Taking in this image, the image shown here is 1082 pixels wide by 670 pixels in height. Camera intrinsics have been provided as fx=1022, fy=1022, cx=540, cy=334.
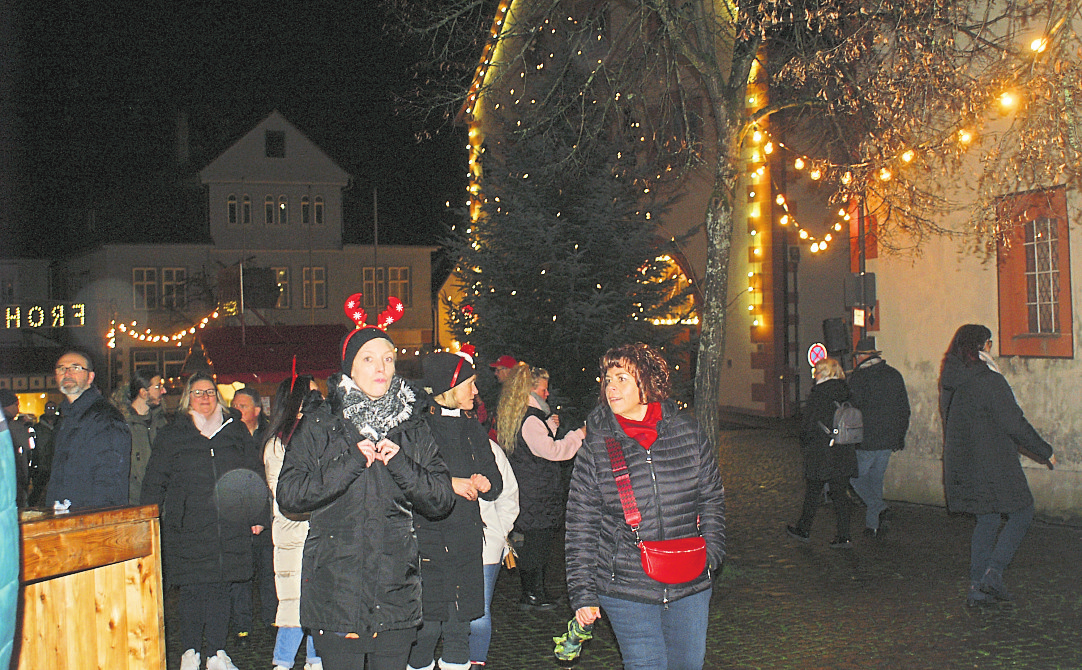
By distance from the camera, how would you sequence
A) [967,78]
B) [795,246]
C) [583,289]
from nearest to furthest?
[967,78] < [583,289] < [795,246]

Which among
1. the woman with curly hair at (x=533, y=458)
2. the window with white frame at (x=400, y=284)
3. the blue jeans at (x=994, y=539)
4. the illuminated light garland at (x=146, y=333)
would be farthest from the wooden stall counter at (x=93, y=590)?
the window with white frame at (x=400, y=284)

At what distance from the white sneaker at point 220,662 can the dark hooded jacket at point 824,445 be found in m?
6.19

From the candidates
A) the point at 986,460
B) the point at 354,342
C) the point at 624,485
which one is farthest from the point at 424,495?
the point at 986,460

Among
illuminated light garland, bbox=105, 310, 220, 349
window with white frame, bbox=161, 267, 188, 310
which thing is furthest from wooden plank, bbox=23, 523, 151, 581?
window with white frame, bbox=161, 267, 188, 310

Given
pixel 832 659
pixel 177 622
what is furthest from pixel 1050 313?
pixel 177 622

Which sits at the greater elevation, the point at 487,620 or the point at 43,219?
the point at 43,219

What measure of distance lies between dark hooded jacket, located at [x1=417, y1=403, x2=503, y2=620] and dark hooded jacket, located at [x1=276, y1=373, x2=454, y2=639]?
0.95 meters

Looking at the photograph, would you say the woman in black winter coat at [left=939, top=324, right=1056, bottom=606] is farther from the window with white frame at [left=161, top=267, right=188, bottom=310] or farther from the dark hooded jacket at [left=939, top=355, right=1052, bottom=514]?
the window with white frame at [left=161, top=267, right=188, bottom=310]

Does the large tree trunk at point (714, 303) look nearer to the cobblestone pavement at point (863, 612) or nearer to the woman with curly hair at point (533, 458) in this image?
the cobblestone pavement at point (863, 612)

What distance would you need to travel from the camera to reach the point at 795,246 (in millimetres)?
27188

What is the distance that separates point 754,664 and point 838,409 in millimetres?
4408

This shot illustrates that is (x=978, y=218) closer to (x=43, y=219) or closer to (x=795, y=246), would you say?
(x=795, y=246)

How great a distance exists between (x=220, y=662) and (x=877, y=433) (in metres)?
7.32

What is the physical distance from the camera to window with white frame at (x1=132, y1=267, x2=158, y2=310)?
41.3 meters
